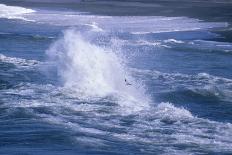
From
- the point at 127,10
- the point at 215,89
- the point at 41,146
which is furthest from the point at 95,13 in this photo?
the point at 41,146

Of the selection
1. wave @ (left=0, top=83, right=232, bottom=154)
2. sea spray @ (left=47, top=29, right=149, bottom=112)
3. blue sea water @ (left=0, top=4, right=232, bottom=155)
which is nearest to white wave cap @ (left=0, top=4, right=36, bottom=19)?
blue sea water @ (left=0, top=4, right=232, bottom=155)

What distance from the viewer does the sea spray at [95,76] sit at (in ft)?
83.1

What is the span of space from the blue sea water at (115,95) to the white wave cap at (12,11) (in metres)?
14.4

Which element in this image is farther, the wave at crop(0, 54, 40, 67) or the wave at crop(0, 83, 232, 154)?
the wave at crop(0, 54, 40, 67)

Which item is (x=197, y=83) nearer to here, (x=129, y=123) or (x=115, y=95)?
(x=115, y=95)

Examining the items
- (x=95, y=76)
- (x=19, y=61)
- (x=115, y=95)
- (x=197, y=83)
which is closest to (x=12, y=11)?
(x=19, y=61)

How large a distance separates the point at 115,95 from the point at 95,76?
107 inches

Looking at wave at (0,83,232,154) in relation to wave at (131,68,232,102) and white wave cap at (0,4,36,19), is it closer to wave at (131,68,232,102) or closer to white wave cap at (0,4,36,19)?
wave at (131,68,232,102)

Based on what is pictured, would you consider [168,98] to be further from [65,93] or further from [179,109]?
[65,93]

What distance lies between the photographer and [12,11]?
66.8 m

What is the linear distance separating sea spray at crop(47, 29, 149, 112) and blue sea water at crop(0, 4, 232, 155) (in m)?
0.04

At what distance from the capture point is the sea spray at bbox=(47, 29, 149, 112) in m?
25.3

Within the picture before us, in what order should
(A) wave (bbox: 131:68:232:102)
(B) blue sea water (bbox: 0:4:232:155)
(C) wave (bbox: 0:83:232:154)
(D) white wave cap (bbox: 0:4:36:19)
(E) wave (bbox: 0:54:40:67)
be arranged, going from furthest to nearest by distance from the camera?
(D) white wave cap (bbox: 0:4:36:19) < (E) wave (bbox: 0:54:40:67) < (A) wave (bbox: 131:68:232:102) < (B) blue sea water (bbox: 0:4:232:155) < (C) wave (bbox: 0:83:232:154)

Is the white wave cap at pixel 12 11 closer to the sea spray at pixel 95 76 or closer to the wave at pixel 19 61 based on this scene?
the wave at pixel 19 61
